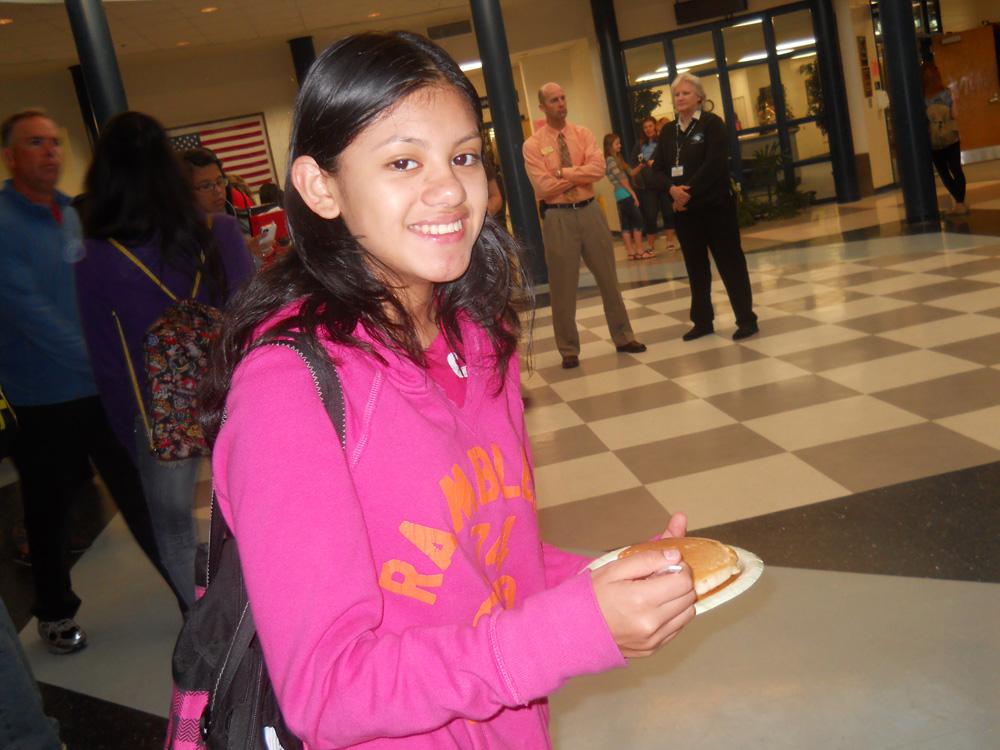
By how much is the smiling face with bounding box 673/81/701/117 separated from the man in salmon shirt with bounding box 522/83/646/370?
2.04ft

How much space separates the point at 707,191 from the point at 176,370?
14.8ft

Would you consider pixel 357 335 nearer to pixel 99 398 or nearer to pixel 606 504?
pixel 99 398

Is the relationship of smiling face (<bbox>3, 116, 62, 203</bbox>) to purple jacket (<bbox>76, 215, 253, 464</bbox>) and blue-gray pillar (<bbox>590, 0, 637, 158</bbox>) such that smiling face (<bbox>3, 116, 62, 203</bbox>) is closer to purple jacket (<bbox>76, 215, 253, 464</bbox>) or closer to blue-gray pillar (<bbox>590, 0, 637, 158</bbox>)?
purple jacket (<bbox>76, 215, 253, 464</bbox>)

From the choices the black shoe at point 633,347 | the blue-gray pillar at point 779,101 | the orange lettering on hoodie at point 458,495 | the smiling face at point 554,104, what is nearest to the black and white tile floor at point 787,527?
the black shoe at point 633,347

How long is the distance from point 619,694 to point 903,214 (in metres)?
10.6

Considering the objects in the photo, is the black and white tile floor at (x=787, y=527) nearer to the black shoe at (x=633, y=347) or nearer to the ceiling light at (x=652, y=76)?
the black shoe at (x=633, y=347)

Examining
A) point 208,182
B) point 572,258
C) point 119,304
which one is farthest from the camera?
point 572,258

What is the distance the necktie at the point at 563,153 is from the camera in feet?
20.6

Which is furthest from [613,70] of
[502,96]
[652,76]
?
[502,96]

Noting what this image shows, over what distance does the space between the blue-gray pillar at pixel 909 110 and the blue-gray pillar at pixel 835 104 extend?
15.2 ft

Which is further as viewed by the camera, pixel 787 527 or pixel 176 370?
pixel 787 527

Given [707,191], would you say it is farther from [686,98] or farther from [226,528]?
[226,528]

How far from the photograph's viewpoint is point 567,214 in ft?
20.9

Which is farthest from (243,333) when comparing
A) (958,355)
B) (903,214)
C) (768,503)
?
(903,214)
